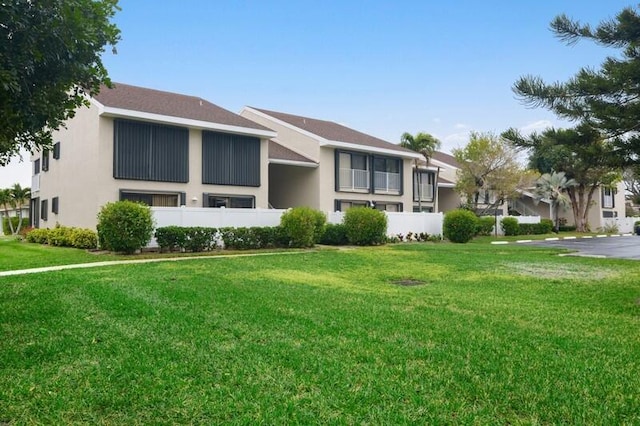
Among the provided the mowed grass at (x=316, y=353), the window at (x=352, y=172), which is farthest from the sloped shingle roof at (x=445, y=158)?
the mowed grass at (x=316, y=353)

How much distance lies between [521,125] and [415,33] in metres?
10.4

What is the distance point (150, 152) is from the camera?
2111cm

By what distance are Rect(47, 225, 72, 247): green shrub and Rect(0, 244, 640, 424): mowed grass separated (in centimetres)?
1160

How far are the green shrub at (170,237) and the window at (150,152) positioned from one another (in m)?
4.11

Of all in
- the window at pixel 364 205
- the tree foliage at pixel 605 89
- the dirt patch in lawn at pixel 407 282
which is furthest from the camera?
the window at pixel 364 205

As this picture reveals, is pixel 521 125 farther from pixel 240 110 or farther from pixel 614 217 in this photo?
pixel 614 217

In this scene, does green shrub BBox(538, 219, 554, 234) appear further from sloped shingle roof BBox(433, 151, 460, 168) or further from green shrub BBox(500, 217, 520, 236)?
sloped shingle roof BBox(433, 151, 460, 168)

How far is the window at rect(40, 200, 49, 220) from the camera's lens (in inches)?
1055

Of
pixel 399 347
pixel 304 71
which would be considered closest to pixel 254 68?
pixel 304 71

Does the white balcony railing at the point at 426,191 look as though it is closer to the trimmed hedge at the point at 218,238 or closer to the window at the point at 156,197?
the trimmed hedge at the point at 218,238

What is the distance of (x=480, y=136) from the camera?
34656 mm

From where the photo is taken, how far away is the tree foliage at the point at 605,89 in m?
7.83

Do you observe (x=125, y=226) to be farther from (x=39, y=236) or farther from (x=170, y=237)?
(x=39, y=236)

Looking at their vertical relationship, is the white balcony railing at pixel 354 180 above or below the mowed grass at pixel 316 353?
Result: above
